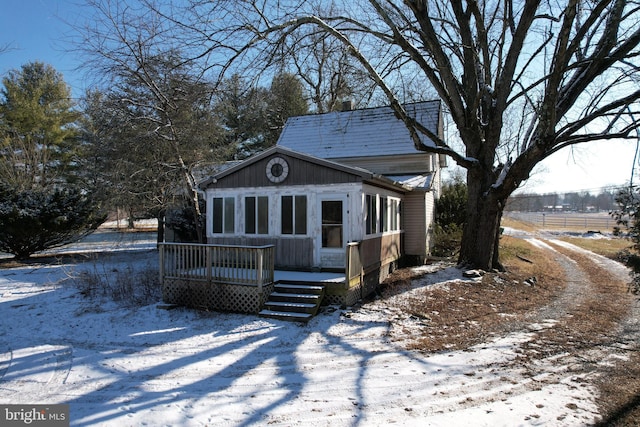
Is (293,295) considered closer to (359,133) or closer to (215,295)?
(215,295)

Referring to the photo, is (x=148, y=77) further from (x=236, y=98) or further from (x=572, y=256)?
(x=572, y=256)

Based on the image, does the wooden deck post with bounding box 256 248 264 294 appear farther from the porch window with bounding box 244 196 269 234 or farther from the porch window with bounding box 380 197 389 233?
the porch window with bounding box 380 197 389 233

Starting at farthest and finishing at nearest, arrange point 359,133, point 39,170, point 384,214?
point 39,170, point 359,133, point 384,214

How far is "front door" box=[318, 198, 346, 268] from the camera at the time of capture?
10312 millimetres

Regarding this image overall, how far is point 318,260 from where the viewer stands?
1042 centimetres

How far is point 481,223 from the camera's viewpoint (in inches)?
513

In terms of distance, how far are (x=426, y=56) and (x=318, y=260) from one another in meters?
7.98

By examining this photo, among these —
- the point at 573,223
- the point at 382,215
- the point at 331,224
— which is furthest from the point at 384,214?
the point at 573,223

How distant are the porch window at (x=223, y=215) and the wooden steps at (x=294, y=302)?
3272mm

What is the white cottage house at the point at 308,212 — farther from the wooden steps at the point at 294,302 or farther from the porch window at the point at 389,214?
the wooden steps at the point at 294,302

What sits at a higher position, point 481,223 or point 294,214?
point 294,214

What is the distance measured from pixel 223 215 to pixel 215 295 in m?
3.41

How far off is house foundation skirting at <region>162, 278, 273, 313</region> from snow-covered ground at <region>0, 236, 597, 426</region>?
0.31 meters

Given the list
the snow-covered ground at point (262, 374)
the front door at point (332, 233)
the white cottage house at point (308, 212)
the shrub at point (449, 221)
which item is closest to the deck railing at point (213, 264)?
the snow-covered ground at point (262, 374)
